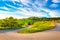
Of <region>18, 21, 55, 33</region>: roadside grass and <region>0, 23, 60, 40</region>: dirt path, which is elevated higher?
<region>18, 21, 55, 33</region>: roadside grass

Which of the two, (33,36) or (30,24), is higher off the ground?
(30,24)

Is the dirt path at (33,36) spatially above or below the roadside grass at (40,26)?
below

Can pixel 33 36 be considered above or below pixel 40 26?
below

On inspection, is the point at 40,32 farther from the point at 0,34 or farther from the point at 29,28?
the point at 0,34

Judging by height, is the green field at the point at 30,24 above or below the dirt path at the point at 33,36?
above

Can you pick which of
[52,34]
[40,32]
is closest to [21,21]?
[40,32]

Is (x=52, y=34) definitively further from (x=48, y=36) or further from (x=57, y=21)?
(x=57, y=21)

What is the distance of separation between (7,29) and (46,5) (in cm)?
81

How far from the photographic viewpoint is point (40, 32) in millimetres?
2559

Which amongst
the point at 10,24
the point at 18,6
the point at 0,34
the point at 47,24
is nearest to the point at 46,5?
the point at 47,24

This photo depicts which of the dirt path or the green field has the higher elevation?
the green field

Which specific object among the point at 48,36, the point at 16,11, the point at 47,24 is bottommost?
the point at 48,36

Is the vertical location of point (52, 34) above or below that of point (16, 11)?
below

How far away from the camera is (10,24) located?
102 inches
